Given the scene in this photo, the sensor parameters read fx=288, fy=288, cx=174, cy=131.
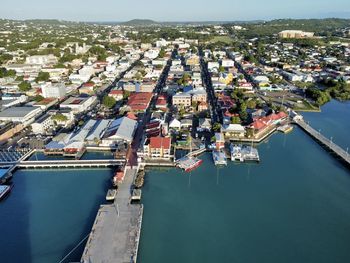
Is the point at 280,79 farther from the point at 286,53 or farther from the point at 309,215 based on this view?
the point at 309,215

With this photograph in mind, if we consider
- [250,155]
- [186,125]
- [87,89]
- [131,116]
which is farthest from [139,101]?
[250,155]

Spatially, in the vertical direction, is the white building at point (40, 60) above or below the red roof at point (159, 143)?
above

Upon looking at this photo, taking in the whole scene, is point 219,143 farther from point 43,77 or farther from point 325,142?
point 43,77

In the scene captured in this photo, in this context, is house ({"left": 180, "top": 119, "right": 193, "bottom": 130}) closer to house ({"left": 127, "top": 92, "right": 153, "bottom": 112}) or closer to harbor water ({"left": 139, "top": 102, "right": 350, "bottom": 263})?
harbor water ({"left": 139, "top": 102, "right": 350, "bottom": 263})

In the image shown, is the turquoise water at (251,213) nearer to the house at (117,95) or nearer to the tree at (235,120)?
the tree at (235,120)

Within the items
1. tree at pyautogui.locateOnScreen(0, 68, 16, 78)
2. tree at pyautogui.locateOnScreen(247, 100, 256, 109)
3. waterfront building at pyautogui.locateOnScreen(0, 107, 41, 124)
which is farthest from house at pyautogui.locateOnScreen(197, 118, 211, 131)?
tree at pyautogui.locateOnScreen(0, 68, 16, 78)

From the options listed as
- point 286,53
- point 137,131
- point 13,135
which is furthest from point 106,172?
point 286,53

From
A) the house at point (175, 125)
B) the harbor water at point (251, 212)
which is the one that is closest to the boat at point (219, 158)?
the harbor water at point (251, 212)
